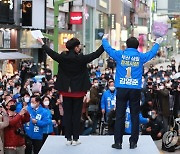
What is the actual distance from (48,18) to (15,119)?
35608 millimetres

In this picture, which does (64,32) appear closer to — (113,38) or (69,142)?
(113,38)

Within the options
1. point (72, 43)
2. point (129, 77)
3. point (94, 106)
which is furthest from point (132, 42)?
point (94, 106)

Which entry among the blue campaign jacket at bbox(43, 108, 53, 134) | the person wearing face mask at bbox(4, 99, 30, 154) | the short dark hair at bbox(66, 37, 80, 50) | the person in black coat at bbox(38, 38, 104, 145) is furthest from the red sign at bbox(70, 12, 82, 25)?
the short dark hair at bbox(66, 37, 80, 50)

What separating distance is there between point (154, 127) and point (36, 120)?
526cm

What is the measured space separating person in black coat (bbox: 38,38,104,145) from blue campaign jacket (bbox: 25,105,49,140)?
3.19 m

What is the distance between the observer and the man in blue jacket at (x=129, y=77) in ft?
28.1

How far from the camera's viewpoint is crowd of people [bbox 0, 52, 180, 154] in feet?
36.2

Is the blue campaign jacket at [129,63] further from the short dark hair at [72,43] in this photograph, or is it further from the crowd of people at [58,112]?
the crowd of people at [58,112]

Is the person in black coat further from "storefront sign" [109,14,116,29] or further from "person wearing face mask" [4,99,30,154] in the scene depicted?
"storefront sign" [109,14,116,29]

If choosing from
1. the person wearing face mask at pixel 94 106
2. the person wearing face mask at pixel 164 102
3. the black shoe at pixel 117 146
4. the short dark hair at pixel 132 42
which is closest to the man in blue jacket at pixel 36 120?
the black shoe at pixel 117 146

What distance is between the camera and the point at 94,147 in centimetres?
871

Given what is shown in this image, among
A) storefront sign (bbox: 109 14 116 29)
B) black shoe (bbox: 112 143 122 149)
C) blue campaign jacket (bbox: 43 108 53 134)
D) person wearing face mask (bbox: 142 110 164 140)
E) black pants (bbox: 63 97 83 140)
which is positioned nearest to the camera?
black shoe (bbox: 112 143 122 149)

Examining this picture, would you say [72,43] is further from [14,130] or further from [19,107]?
[19,107]

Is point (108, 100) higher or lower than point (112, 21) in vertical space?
lower
